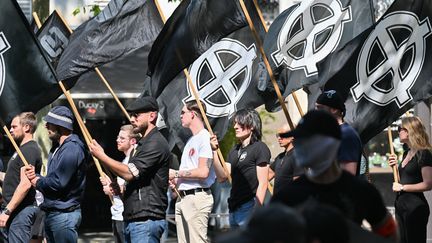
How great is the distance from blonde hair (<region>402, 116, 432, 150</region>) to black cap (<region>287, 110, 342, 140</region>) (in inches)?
203

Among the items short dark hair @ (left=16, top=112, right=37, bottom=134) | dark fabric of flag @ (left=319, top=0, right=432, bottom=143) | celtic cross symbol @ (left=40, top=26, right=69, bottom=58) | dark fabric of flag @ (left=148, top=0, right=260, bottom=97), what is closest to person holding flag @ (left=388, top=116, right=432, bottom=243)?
dark fabric of flag @ (left=319, top=0, right=432, bottom=143)

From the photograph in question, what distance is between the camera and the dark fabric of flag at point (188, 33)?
428 inches

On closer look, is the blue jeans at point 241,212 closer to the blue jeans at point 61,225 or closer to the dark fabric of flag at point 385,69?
the dark fabric of flag at point 385,69

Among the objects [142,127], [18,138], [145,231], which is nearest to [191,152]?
[142,127]

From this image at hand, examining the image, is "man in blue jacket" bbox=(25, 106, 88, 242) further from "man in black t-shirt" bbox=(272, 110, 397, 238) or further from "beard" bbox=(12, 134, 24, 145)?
"man in black t-shirt" bbox=(272, 110, 397, 238)

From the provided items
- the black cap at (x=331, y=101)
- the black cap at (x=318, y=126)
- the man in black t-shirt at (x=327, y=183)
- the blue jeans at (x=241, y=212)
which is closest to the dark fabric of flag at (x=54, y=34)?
the blue jeans at (x=241, y=212)

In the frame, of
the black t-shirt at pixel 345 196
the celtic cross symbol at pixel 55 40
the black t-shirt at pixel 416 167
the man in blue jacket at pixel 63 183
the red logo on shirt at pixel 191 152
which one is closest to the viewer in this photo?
the black t-shirt at pixel 345 196

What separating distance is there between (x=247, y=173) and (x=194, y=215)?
66 centimetres

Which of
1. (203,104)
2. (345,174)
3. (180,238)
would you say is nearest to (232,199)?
(180,238)

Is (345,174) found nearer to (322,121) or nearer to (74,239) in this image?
(322,121)

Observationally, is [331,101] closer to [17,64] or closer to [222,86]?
[17,64]

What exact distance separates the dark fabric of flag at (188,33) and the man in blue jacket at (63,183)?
4.64 feet

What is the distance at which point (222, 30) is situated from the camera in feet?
36.7

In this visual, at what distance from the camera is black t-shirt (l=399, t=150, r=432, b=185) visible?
1010 cm
